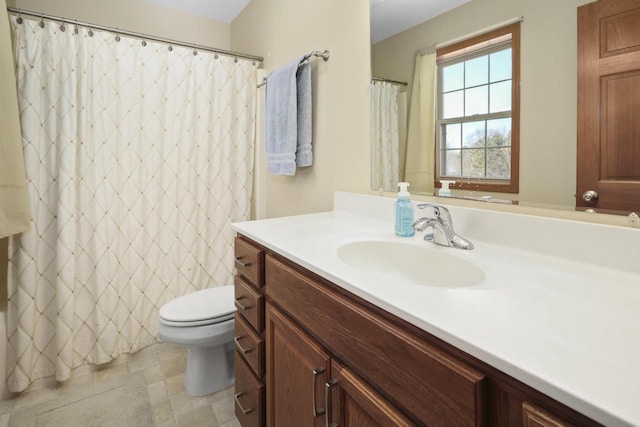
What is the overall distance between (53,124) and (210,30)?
4.81ft

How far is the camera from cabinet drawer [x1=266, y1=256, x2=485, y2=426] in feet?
1.56

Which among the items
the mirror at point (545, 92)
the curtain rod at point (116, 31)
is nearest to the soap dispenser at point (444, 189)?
the mirror at point (545, 92)

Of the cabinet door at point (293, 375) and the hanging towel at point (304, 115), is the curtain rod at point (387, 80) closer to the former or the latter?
the hanging towel at point (304, 115)

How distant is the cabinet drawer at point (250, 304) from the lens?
3.65 ft

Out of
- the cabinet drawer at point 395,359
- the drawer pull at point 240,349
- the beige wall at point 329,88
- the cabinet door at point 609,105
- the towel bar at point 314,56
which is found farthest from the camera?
the towel bar at point 314,56

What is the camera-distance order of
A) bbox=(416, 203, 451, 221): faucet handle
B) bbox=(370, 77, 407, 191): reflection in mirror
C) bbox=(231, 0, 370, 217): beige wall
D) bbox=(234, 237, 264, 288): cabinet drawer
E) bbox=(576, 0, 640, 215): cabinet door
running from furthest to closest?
bbox=(231, 0, 370, 217): beige wall, bbox=(370, 77, 407, 191): reflection in mirror, bbox=(234, 237, 264, 288): cabinet drawer, bbox=(416, 203, 451, 221): faucet handle, bbox=(576, 0, 640, 215): cabinet door

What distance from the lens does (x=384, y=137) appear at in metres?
1.39

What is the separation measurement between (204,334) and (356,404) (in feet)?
3.42

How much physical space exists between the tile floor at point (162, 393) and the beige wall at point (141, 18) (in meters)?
2.08

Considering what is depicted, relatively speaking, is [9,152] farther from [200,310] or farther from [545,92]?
[545,92]

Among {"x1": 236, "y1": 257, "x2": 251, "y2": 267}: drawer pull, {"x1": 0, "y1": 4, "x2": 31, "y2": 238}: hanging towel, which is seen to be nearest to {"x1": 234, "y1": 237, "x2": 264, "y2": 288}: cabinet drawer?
{"x1": 236, "y1": 257, "x2": 251, "y2": 267}: drawer pull

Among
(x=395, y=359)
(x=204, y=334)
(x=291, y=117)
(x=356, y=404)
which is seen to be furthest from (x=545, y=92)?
(x=204, y=334)

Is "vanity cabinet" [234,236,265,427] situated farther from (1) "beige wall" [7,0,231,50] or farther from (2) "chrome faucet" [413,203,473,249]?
(1) "beige wall" [7,0,231,50]

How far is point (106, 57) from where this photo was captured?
1.74 metres
